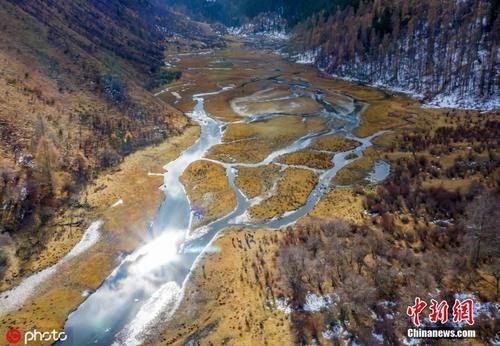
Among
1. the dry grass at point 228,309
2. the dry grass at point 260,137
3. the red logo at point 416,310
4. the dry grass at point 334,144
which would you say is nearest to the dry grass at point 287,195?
the dry grass at point 228,309

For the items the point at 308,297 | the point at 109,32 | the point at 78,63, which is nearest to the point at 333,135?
the point at 308,297

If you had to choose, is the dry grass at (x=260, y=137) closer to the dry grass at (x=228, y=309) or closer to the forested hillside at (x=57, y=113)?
the forested hillside at (x=57, y=113)

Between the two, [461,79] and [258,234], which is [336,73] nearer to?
[461,79]

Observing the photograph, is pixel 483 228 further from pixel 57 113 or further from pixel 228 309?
pixel 57 113

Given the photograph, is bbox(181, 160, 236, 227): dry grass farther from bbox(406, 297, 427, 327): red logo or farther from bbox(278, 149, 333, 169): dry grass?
bbox(406, 297, 427, 327): red logo

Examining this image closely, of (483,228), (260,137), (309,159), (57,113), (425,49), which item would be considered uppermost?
(425,49)

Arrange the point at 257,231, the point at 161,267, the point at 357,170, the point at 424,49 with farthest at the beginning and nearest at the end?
the point at 424,49 < the point at 357,170 < the point at 257,231 < the point at 161,267

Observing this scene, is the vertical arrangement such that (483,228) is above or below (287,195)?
above

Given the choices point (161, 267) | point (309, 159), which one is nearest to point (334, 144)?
point (309, 159)
